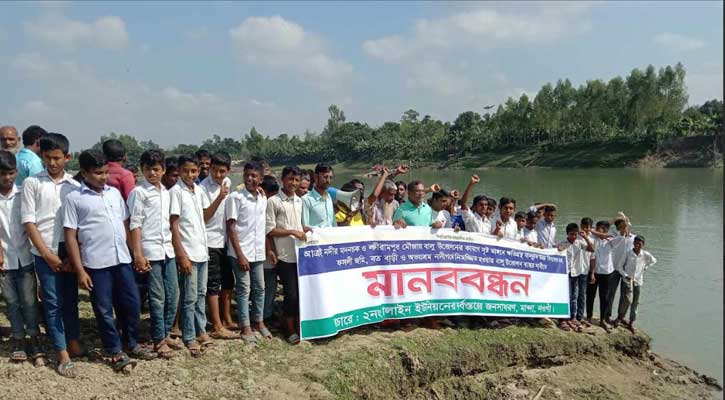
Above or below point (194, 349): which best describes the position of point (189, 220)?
above

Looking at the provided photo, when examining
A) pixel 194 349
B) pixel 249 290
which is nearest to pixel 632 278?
pixel 249 290

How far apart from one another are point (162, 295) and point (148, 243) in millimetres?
445

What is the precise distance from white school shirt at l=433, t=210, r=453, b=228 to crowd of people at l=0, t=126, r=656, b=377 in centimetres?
29

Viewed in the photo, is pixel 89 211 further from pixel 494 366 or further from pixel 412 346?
pixel 494 366

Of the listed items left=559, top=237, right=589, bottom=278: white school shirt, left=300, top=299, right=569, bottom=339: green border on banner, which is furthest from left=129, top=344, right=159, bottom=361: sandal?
left=559, top=237, right=589, bottom=278: white school shirt

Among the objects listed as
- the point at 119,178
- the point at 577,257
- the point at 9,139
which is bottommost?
the point at 577,257

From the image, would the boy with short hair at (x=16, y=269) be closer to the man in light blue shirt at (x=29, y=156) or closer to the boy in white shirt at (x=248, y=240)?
the man in light blue shirt at (x=29, y=156)

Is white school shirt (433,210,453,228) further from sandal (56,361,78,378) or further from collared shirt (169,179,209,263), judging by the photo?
sandal (56,361,78,378)

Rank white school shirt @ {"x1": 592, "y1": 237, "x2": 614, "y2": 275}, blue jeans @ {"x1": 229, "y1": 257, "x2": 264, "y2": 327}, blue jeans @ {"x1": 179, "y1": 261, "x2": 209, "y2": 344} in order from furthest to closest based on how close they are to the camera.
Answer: white school shirt @ {"x1": 592, "y1": 237, "x2": 614, "y2": 275}, blue jeans @ {"x1": 229, "y1": 257, "x2": 264, "y2": 327}, blue jeans @ {"x1": 179, "y1": 261, "x2": 209, "y2": 344}

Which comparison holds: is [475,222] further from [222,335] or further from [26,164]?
[26,164]

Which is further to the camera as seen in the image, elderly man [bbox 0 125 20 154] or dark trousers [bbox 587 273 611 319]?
dark trousers [bbox 587 273 611 319]

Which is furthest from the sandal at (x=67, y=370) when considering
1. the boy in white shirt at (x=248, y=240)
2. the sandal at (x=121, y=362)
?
the boy in white shirt at (x=248, y=240)

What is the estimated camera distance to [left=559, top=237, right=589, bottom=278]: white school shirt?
20.3 ft

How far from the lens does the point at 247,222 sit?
171 inches
